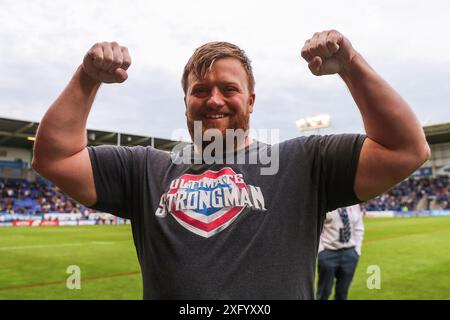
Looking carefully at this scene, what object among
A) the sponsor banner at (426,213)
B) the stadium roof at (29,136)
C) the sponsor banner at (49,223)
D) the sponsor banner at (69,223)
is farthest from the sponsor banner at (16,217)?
the sponsor banner at (426,213)

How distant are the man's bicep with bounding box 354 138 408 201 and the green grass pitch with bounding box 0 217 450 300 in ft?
19.9

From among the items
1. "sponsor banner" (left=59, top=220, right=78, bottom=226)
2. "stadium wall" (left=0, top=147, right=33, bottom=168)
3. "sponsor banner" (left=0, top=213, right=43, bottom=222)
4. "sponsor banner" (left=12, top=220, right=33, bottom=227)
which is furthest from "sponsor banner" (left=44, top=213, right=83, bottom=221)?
"stadium wall" (left=0, top=147, right=33, bottom=168)

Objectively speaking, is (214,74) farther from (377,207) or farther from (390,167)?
(377,207)

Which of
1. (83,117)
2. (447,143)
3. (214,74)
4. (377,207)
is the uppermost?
(447,143)

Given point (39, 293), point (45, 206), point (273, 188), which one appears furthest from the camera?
point (45, 206)

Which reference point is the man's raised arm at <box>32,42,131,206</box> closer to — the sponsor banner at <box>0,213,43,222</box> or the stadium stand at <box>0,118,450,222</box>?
the sponsor banner at <box>0,213,43,222</box>

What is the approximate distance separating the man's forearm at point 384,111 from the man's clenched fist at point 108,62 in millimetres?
910

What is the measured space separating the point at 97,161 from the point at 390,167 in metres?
1.28

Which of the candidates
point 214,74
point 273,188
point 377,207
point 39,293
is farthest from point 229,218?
point 377,207

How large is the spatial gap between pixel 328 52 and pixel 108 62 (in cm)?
88

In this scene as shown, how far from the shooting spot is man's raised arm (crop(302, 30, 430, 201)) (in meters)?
1.59

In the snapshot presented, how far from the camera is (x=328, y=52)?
1.58 meters

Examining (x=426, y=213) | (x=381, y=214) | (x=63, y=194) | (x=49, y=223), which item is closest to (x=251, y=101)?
(x=49, y=223)

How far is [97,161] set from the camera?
1.89 metres
